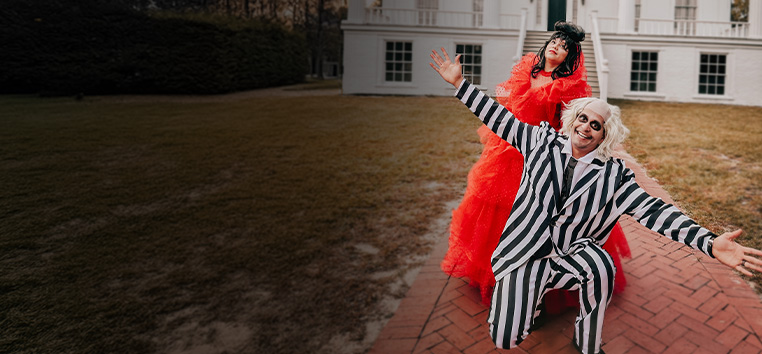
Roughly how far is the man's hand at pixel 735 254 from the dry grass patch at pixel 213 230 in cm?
98

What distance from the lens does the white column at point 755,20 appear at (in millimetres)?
12586

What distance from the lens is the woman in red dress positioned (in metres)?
1.61

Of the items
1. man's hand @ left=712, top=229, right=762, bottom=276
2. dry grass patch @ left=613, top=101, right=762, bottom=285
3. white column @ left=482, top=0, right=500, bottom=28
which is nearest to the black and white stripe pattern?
man's hand @ left=712, top=229, right=762, bottom=276

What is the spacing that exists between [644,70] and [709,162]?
31.7ft

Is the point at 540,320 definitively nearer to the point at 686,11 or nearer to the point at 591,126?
the point at 591,126

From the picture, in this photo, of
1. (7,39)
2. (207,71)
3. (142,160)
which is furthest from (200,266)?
(7,39)

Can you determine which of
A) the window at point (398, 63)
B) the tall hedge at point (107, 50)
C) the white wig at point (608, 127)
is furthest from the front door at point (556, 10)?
the tall hedge at point (107, 50)

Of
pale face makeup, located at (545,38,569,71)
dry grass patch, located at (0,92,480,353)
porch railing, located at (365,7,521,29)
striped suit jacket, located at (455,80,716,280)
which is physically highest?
porch railing, located at (365,7,521,29)

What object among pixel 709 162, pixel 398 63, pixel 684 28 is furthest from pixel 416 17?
pixel 709 162

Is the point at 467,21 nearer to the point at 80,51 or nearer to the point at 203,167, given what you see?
the point at 203,167

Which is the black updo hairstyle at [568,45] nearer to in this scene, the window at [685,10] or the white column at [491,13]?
the white column at [491,13]

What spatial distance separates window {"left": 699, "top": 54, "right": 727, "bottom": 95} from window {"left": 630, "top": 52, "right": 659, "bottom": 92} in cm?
141

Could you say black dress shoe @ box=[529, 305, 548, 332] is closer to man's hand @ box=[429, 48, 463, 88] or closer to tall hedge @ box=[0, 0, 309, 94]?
man's hand @ box=[429, 48, 463, 88]

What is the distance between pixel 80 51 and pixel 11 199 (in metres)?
13.2
